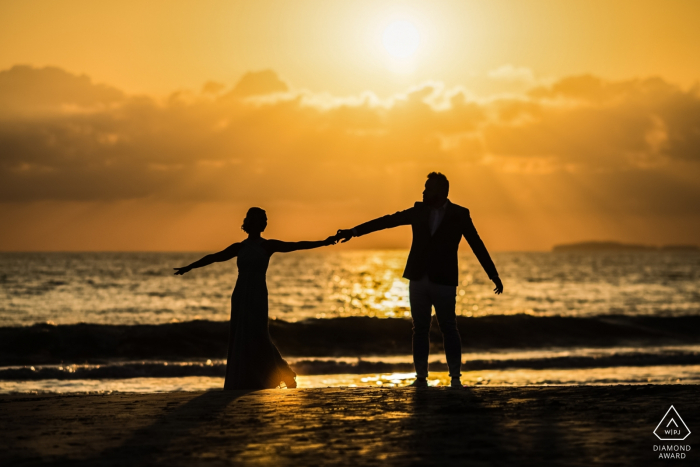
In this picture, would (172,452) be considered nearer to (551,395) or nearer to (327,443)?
(327,443)

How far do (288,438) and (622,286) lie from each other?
67816 mm

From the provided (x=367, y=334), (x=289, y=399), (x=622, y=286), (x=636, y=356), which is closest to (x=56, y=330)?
(x=367, y=334)

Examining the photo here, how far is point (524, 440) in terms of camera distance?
507cm

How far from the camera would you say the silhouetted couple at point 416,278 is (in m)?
8.08

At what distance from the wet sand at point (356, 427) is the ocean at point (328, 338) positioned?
333 inches

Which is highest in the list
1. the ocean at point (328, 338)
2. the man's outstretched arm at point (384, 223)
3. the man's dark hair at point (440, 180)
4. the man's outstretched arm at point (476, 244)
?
the man's dark hair at point (440, 180)

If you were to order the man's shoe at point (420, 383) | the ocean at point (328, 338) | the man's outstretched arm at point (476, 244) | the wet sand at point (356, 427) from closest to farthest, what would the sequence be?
the wet sand at point (356, 427) → the man's shoe at point (420, 383) → the man's outstretched arm at point (476, 244) → the ocean at point (328, 338)

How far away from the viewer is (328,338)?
1092 inches

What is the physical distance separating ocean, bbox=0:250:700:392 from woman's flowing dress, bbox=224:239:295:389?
6.74 metres

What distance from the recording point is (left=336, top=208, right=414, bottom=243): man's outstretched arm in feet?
27.3

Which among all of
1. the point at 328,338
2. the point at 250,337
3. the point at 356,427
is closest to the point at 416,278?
the point at 250,337

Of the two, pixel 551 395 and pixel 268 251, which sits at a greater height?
pixel 268 251

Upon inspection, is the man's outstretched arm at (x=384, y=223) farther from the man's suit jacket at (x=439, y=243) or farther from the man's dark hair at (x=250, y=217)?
the man's dark hair at (x=250, y=217)

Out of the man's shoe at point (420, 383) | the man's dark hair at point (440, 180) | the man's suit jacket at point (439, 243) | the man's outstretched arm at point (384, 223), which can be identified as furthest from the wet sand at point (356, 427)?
the man's dark hair at point (440, 180)
